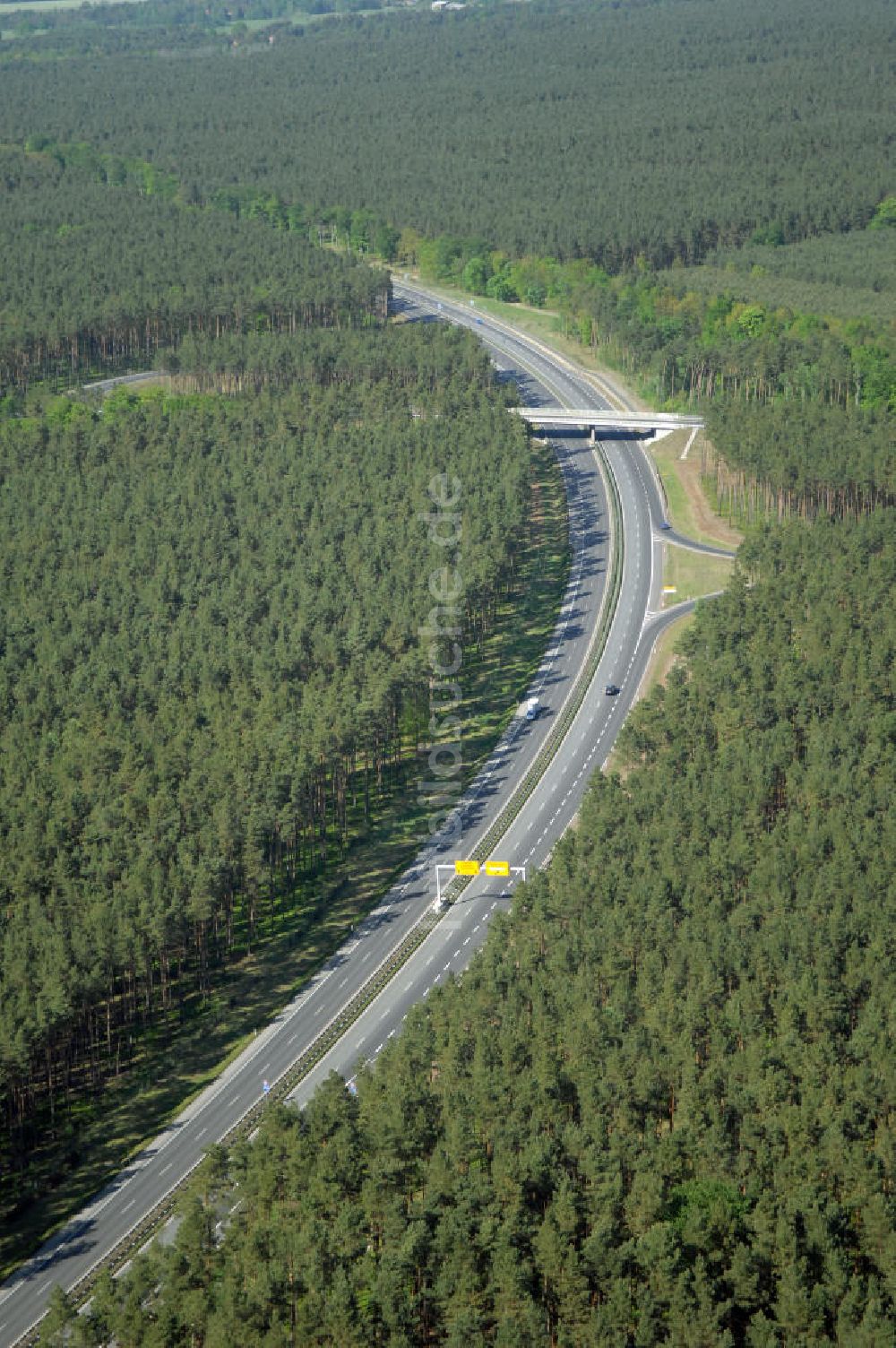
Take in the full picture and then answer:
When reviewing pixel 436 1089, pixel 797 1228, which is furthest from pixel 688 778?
pixel 797 1228

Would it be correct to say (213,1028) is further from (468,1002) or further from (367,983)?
(468,1002)

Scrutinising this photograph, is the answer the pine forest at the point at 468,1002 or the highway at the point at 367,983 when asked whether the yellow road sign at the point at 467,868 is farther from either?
the pine forest at the point at 468,1002

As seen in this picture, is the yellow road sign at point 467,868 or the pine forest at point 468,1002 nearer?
the pine forest at point 468,1002

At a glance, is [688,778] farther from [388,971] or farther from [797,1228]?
[797,1228]

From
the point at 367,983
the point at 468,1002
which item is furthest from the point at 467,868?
the point at 468,1002

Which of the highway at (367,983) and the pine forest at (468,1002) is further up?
the pine forest at (468,1002)

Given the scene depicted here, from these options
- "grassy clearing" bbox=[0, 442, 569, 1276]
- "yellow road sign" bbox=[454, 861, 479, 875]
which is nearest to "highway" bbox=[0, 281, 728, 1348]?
"yellow road sign" bbox=[454, 861, 479, 875]

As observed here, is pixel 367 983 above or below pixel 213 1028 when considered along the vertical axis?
above

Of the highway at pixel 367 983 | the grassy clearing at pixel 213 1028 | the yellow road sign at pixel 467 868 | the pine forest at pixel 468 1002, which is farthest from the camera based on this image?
the yellow road sign at pixel 467 868

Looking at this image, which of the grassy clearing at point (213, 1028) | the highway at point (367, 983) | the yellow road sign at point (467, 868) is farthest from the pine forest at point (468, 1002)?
the yellow road sign at point (467, 868)
